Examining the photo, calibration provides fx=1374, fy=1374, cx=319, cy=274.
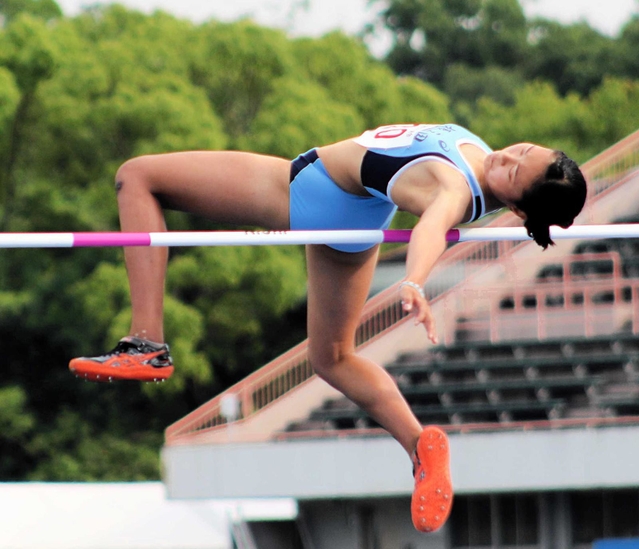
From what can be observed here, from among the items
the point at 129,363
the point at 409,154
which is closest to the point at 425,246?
the point at 409,154

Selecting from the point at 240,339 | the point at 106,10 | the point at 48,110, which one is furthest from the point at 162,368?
the point at 106,10

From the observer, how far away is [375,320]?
11883 millimetres

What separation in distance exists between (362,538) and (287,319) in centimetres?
901

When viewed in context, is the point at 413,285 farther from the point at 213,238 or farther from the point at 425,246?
the point at 213,238

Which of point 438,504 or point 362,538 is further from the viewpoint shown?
point 362,538

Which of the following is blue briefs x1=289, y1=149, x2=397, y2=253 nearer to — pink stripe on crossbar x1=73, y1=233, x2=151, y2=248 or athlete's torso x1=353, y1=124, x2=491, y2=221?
athlete's torso x1=353, y1=124, x2=491, y2=221

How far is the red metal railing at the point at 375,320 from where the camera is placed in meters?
10.8

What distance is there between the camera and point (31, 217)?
16.9m

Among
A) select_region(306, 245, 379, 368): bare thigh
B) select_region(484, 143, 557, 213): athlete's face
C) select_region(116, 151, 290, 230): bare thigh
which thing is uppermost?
select_region(116, 151, 290, 230): bare thigh

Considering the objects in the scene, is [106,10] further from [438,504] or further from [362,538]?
[438,504]

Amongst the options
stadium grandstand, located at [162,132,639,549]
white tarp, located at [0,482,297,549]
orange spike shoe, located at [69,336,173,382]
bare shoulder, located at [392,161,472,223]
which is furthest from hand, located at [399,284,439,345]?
white tarp, located at [0,482,297,549]

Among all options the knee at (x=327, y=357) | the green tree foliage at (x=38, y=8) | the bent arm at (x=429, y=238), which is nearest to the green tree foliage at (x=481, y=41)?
the green tree foliage at (x=38, y=8)

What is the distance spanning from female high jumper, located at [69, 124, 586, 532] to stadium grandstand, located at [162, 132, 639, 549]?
5.45 meters

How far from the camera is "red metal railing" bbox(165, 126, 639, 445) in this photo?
35.4 feet
